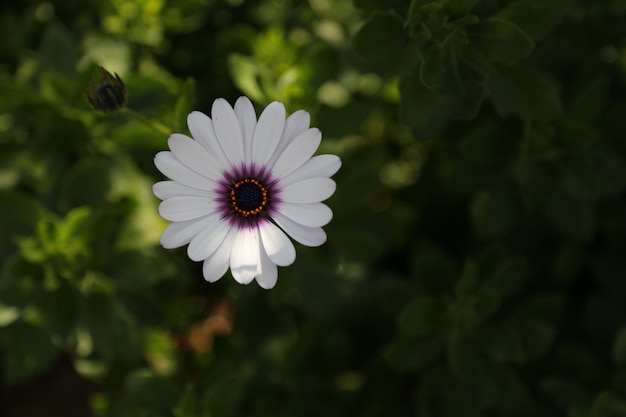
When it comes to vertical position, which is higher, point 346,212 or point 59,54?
point 59,54

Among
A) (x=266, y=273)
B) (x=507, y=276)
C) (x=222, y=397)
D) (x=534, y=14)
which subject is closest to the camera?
(x=266, y=273)

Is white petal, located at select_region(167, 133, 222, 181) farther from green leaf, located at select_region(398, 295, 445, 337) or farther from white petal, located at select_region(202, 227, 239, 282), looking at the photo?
green leaf, located at select_region(398, 295, 445, 337)

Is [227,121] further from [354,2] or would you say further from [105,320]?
[105,320]

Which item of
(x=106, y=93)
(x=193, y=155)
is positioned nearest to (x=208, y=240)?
(x=193, y=155)

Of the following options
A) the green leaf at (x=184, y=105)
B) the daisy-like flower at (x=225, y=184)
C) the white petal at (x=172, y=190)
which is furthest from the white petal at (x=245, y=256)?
the green leaf at (x=184, y=105)

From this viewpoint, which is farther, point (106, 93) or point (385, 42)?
point (385, 42)

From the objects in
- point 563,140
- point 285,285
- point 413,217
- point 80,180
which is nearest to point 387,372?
point 285,285

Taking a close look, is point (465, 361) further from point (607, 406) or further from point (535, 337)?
point (607, 406)

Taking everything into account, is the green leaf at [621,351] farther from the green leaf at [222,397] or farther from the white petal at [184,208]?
the white petal at [184,208]
